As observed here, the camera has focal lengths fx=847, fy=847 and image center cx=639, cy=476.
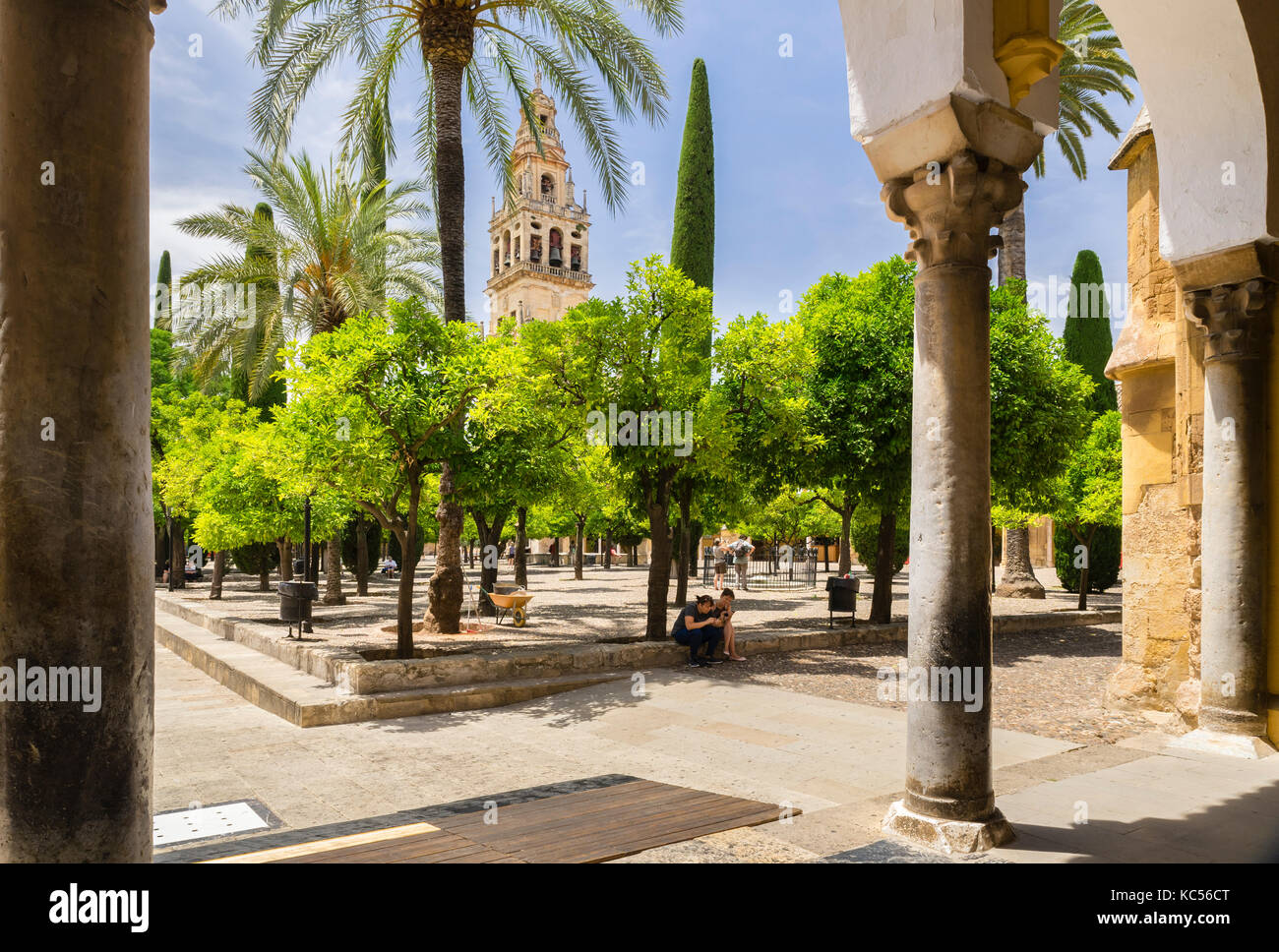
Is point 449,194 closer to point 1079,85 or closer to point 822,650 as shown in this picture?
point 822,650

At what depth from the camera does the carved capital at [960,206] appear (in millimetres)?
4488

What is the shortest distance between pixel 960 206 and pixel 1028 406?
34.8ft

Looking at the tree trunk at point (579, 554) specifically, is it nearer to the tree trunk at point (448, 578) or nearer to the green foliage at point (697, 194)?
the green foliage at point (697, 194)

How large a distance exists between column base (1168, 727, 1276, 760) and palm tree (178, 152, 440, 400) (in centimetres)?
1617

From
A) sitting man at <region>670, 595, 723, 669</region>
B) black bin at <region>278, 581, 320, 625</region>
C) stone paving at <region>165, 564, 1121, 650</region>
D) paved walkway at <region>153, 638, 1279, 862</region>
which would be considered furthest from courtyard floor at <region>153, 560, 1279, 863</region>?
stone paving at <region>165, 564, 1121, 650</region>

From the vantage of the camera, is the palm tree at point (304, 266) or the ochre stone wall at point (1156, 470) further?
the palm tree at point (304, 266)

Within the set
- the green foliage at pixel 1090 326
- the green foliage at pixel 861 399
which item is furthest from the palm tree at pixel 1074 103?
the green foliage at pixel 1090 326

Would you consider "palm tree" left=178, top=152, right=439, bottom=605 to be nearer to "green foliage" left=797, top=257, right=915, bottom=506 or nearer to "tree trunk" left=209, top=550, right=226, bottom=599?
"tree trunk" left=209, top=550, right=226, bottom=599

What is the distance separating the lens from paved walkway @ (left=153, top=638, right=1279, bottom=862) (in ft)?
14.3

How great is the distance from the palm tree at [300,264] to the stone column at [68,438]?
16449mm

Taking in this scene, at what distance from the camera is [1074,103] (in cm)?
2022
